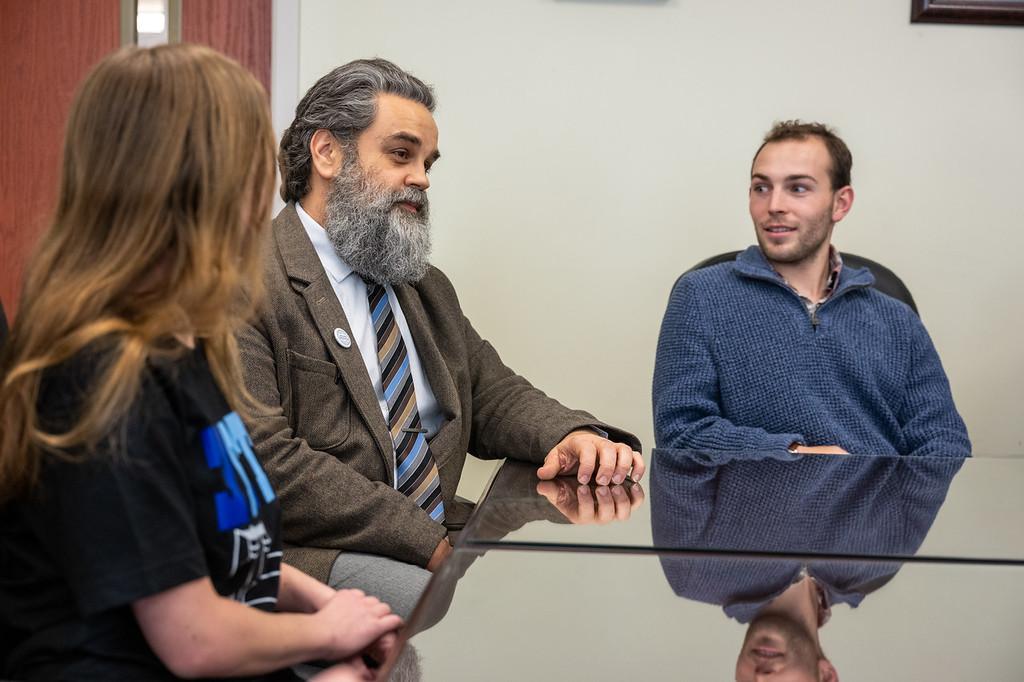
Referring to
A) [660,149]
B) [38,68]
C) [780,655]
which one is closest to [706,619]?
[780,655]

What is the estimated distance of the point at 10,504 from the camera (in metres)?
1.02

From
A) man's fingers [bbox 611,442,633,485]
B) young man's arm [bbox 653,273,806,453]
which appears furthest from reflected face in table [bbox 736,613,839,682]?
young man's arm [bbox 653,273,806,453]

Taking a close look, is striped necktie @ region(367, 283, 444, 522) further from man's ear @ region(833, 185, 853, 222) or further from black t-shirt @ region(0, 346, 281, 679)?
man's ear @ region(833, 185, 853, 222)

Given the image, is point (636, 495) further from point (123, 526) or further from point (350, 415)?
point (123, 526)

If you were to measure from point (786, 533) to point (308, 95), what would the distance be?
4.51 feet

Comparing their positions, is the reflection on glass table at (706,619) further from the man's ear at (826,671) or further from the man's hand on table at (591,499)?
the man's hand on table at (591,499)

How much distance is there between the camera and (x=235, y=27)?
329 centimetres

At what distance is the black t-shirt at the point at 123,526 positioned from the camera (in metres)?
0.93

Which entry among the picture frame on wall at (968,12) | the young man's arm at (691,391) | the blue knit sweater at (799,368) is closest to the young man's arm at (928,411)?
the blue knit sweater at (799,368)

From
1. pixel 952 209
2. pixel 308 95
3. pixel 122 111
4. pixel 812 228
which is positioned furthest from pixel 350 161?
pixel 952 209

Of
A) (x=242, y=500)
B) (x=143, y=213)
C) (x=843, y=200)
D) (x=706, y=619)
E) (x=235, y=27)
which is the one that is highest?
(x=235, y=27)

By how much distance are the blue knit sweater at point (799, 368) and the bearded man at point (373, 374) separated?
1.50 feet

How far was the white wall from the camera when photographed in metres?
3.25

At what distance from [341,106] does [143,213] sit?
4.31 ft
